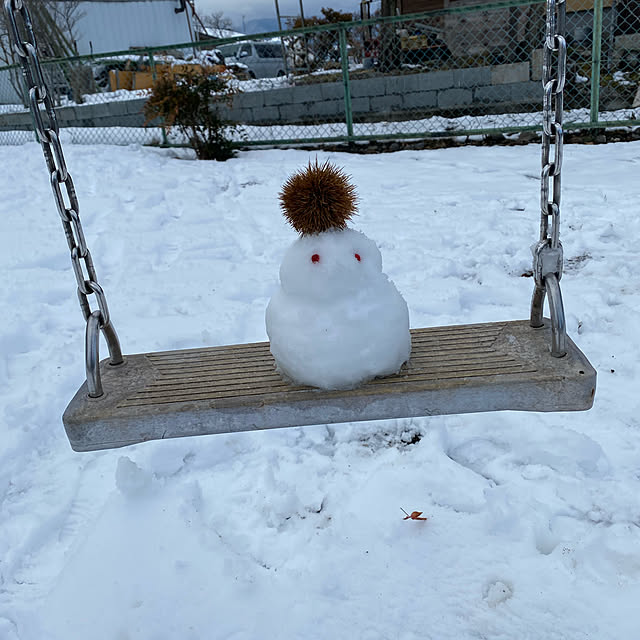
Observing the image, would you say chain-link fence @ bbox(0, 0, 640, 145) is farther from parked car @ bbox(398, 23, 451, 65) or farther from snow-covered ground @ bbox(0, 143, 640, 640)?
snow-covered ground @ bbox(0, 143, 640, 640)

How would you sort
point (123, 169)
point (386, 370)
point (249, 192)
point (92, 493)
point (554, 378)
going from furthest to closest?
point (123, 169) → point (249, 192) → point (92, 493) → point (386, 370) → point (554, 378)

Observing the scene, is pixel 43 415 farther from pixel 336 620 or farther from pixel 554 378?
pixel 554 378

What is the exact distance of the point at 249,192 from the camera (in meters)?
5.59

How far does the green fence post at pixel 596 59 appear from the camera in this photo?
224 inches

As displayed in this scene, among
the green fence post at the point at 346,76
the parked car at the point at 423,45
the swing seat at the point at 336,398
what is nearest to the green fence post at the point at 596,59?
the parked car at the point at 423,45

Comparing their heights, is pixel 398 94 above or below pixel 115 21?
below

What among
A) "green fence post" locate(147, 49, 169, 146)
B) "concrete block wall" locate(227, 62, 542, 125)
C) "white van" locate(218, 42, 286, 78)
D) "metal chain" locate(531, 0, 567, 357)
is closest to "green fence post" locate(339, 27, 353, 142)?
"concrete block wall" locate(227, 62, 542, 125)

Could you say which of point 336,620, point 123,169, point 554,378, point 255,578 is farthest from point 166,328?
point 123,169

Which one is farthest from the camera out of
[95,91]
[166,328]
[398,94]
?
[95,91]

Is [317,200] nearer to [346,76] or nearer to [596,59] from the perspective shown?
[596,59]

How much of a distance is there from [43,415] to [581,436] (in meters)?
2.22

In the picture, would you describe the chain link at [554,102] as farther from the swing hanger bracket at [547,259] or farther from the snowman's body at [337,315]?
the snowman's body at [337,315]

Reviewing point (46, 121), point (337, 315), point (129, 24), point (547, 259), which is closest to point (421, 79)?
point (547, 259)

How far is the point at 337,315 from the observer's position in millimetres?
1400
